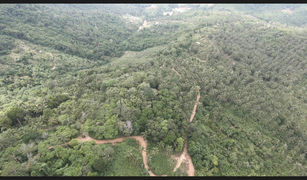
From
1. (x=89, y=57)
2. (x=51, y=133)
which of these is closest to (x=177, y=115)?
(x=51, y=133)

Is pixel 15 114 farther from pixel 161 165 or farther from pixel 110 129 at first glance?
pixel 161 165

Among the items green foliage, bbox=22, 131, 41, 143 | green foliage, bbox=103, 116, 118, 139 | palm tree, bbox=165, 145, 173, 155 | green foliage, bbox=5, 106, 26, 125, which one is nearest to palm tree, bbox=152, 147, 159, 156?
palm tree, bbox=165, 145, 173, 155

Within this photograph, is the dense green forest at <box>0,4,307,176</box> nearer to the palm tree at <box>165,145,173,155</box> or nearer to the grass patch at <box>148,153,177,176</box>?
the grass patch at <box>148,153,177,176</box>

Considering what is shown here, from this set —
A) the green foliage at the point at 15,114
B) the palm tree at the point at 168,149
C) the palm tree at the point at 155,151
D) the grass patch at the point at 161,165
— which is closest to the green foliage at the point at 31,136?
the green foliage at the point at 15,114

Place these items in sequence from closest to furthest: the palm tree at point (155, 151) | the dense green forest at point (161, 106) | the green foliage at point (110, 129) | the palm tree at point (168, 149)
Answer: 1. the dense green forest at point (161, 106)
2. the palm tree at point (155, 151)
3. the palm tree at point (168, 149)
4. the green foliage at point (110, 129)

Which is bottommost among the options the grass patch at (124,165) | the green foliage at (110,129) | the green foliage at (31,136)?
the grass patch at (124,165)

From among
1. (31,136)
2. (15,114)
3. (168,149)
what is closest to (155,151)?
(168,149)

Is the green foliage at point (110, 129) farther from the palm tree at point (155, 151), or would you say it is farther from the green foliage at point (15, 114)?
the green foliage at point (15, 114)

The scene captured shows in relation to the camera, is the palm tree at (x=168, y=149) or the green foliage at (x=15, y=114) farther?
the green foliage at (x=15, y=114)

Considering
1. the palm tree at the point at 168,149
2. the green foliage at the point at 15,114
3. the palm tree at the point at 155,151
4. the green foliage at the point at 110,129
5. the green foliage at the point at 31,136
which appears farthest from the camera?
the green foliage at the point at 15,114

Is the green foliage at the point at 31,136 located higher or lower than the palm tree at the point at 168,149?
higher
